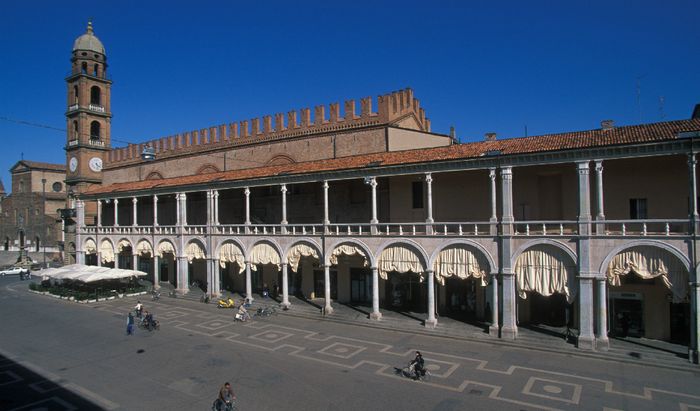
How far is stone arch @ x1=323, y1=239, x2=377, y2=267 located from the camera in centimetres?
2714

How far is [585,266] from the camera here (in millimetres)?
20750

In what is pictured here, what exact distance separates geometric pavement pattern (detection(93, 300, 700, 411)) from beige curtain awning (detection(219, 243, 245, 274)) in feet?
23.2

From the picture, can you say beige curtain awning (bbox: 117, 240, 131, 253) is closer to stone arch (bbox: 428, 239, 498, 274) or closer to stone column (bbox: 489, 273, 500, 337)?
stone arch (bbox: 428, 239, 498, 274)

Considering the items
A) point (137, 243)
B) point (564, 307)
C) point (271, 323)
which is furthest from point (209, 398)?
point (137, 243)

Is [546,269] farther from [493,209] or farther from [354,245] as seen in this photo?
[354,245]

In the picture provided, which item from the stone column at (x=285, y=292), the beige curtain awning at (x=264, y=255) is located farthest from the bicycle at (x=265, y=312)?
the beige curtain awning at (x=264, y=255)

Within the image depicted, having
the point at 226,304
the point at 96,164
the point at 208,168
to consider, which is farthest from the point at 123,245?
the point at 226,304

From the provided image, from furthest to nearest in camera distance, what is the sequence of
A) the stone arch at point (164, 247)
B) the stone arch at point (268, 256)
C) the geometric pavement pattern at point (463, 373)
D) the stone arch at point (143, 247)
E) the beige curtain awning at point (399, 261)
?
the stone arch at point (143, 247), the stone arch at point (164, 247), the stone arch at point (268, 256), the beige curtain awning at point (399, 261), the geometric pavement pattern at point (463, 373)

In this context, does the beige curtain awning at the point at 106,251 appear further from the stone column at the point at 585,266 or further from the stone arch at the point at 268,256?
the stone column at the point at 585,266

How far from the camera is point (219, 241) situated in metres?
35.1

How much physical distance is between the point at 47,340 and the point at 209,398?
1335 centimetres

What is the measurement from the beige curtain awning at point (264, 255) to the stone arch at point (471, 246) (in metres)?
11.5

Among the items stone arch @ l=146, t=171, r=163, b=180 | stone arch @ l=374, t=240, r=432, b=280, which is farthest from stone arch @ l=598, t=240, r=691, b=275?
stone arch @ l=146, t=171, r=163, b=180

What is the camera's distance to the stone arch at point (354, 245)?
27.1m
